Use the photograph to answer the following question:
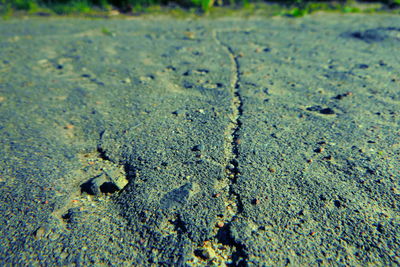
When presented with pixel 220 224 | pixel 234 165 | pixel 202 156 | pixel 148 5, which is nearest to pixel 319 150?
pixel 234 165

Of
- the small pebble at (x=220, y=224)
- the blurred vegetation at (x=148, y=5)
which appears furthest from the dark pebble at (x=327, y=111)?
the blurred vegetation at (x=148, y=5)

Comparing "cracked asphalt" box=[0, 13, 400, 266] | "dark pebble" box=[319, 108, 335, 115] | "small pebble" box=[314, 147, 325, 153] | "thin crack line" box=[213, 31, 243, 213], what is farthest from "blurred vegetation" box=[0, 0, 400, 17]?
"small pebble" box=[314, 147, 325, 153]

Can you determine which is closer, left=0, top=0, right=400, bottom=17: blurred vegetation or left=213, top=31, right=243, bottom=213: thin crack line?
left=213, top=31, right=243, bottom=213: thin crack line

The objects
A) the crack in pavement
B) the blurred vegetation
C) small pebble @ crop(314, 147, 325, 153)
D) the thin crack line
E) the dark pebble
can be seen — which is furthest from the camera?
the blurred vegetation

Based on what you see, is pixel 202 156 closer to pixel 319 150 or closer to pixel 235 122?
pixel 235 122

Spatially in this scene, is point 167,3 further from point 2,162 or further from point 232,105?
point 2,162

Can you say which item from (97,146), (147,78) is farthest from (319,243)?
(147,78)

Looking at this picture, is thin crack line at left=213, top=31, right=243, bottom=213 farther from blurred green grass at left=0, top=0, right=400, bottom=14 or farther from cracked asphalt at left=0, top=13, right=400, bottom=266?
blurred green grass at left=0, top=0, right=400, bottom=14
